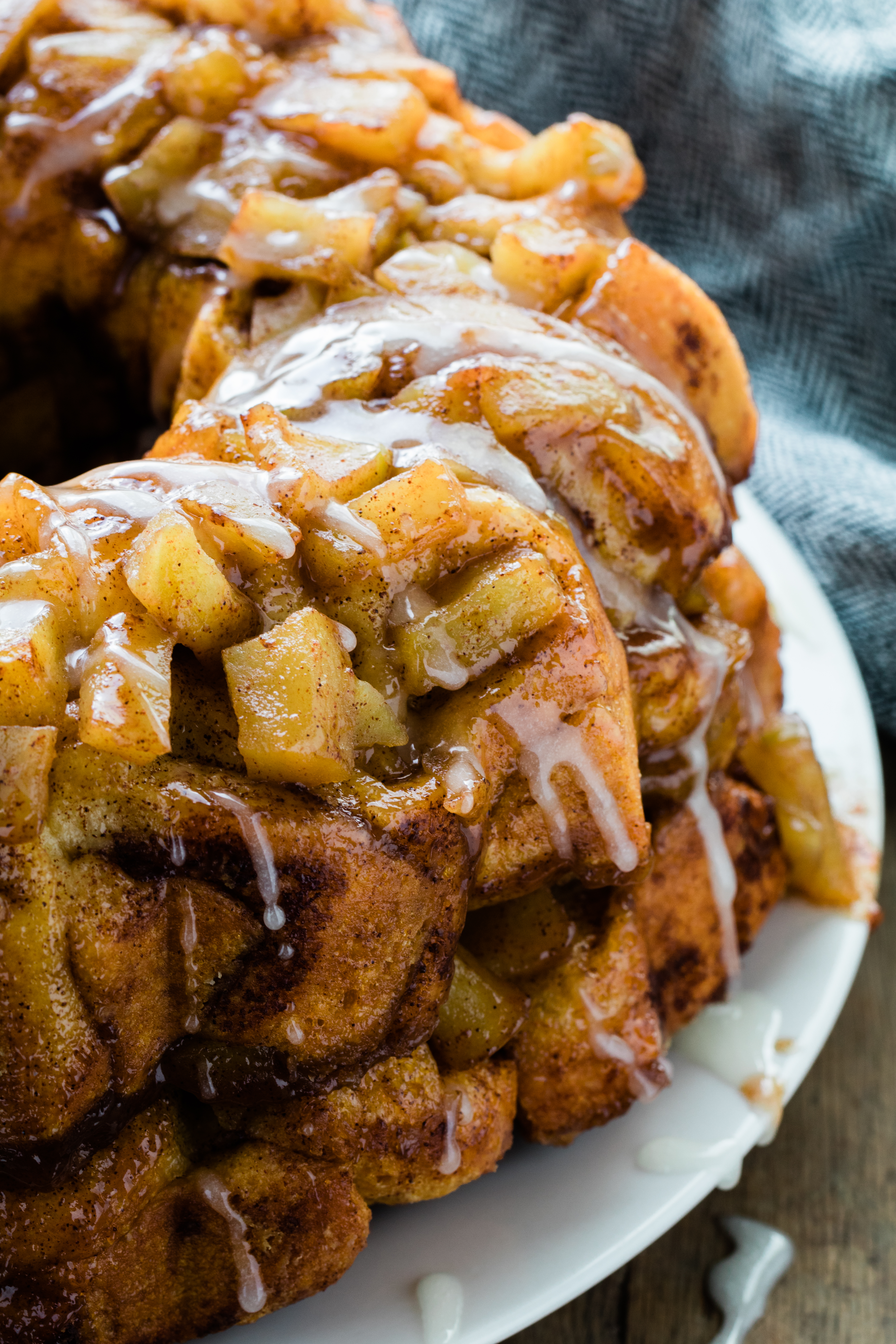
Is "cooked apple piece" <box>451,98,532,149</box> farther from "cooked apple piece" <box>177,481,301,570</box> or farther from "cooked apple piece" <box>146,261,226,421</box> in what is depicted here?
"cooked apple piece" <box>177,481,301,570</box>

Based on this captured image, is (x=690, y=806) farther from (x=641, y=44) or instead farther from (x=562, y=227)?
(x=641, y=44)

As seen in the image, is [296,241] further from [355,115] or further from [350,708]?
[350,708]

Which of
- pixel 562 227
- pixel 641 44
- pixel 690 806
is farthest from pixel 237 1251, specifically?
pixel 641 44

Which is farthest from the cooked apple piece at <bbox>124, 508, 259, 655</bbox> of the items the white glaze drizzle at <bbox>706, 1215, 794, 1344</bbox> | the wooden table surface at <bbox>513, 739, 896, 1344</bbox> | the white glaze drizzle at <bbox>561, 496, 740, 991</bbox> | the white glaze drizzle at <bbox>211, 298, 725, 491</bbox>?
the white glaze drizzle at <bbox>706, 1215, 794, 1344</bbox>

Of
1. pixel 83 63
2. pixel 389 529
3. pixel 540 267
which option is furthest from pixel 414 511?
pixel 83 63

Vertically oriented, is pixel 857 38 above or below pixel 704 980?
above
